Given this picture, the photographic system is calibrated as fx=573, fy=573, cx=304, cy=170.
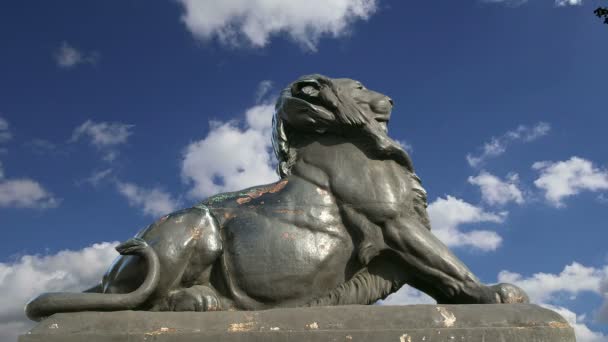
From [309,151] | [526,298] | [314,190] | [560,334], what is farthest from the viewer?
[309,151]

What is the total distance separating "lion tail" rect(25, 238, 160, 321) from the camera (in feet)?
11.6

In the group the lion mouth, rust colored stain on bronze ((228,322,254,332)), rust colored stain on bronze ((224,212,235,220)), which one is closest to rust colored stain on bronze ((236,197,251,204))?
rust colored stain on bronze ((224,212,235,220))

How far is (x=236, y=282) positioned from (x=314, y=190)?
87 cm

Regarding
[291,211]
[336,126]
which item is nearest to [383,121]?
[336,126]

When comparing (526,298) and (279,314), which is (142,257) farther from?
(526,298)

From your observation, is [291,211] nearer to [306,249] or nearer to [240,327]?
[306,249]

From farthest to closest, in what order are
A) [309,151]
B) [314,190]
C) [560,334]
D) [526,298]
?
1. [309,151]
2. [314,190]
3. [526,298]
4. [560,334]

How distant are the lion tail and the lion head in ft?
4.58

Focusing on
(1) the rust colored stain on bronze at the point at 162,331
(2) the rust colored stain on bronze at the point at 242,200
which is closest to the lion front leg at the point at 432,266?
(2) the rust colored stain on bronze at the point at 242,200

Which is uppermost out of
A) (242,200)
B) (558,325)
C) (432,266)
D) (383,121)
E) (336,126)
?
(383,121)

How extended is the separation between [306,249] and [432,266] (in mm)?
879

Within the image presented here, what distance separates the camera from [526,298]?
12.3ft

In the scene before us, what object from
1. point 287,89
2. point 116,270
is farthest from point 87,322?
point 287,89

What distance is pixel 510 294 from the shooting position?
367cm
